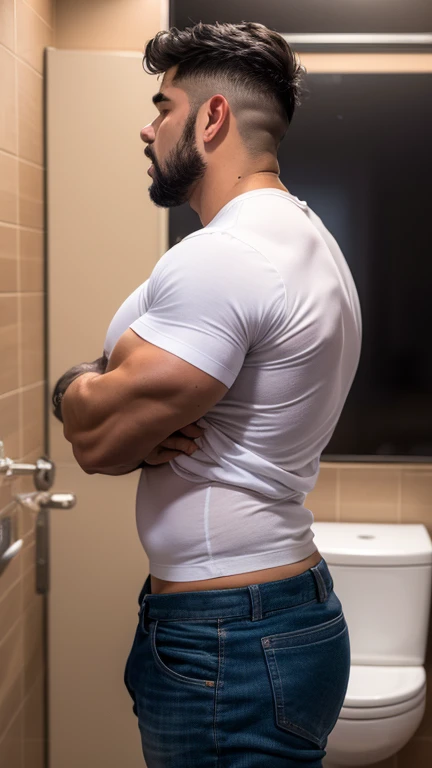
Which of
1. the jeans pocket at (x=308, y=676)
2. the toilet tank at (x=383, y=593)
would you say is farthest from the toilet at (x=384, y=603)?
the jeans pocket at (x=308, y=676)

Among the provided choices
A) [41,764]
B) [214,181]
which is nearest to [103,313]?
[214,181]

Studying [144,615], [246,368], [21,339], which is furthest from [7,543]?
[246,368]

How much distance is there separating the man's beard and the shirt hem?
20.6 inches

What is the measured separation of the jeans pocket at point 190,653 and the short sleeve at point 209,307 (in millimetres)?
314

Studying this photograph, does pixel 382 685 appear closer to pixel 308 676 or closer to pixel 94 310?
pixel 308 676

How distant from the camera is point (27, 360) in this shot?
2.02 meters

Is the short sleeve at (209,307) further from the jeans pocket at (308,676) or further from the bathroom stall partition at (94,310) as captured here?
the bathroom stall partition at (94,310)

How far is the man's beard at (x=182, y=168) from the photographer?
113 cm

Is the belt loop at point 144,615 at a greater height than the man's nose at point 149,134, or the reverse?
the man's nose at point 149,134

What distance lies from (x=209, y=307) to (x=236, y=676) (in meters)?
0.45

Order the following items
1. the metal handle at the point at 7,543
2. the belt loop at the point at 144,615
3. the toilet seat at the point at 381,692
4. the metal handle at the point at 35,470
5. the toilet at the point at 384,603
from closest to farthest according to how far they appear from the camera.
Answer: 1. the belt loop at the point at 144,615
2. the metal handle at the point at 7,543
3. the metal handle at the point at 35,470
4. the toilet seat at the point at 381,692
5. the toilet at the point at 384,603

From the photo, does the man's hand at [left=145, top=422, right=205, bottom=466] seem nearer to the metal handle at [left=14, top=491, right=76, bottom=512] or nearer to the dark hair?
the dark hair

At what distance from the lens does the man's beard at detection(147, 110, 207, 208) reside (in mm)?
1133

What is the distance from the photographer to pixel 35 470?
64.8 inches
